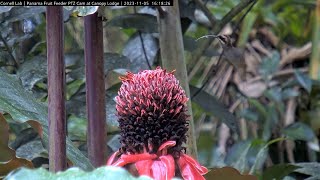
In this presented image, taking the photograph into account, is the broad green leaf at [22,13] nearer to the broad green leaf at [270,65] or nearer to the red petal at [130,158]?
the red petal at [130,158]

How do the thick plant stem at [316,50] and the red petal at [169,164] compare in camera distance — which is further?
the thick plant stem at [316,50]

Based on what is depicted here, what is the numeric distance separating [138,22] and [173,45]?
9.4 inches

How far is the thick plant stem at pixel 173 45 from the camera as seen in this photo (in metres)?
0.74

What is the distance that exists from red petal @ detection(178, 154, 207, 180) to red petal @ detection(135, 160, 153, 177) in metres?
0.03

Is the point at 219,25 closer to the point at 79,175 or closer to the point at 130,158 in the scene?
the point at 130,158

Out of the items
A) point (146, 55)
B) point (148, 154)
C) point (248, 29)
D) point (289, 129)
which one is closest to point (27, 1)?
point (148, 154)

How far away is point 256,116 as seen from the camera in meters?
1.66

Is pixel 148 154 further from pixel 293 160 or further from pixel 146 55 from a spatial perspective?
pixel 293 160

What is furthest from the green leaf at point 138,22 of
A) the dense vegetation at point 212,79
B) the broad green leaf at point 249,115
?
the broad green leaf at point 249,115

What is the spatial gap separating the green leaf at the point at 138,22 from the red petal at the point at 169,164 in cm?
50

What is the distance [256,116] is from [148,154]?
119 centimetres

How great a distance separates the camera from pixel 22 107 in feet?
1.79

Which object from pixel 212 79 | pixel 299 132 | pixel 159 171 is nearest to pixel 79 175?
pixel 159 171

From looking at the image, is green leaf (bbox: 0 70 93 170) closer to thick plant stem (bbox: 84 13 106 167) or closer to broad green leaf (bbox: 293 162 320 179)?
thick plant stem (bbox: 84 13 106 167)
